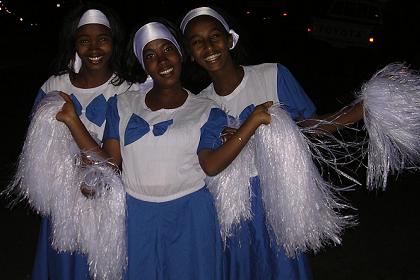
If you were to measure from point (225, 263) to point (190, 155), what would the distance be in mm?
718

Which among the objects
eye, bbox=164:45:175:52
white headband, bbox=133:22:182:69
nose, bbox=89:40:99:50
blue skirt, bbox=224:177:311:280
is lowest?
blue skirt, bbox=224:177:311:280

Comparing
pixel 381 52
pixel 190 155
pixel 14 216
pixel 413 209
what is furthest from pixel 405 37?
pixel 190 155

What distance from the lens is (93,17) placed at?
265 centimetres

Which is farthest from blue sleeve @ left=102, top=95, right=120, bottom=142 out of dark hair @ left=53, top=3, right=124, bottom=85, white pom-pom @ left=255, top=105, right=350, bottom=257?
white pom-pom @ left=255, top=105, right=350, bottom=257

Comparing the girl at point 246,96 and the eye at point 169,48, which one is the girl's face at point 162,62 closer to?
the eye at point 169,48

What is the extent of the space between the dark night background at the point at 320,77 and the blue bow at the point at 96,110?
91 centimetres

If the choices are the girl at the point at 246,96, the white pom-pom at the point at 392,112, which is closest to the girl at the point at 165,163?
the girl at the point at 246,96

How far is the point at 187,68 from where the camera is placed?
286 centimetres

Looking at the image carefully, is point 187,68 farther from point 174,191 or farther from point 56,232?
point 56,232

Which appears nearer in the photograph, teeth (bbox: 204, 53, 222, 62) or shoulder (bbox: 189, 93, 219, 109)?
shoulder (bbox: 189, 93, 219, 109)

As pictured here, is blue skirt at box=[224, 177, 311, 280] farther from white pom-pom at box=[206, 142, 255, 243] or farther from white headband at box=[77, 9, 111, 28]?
white headband at box=[77, 9, 111, 28]

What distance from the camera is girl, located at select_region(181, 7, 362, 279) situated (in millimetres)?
2570

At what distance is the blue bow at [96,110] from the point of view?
258cm

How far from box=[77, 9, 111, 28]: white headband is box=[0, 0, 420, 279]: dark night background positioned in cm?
80
